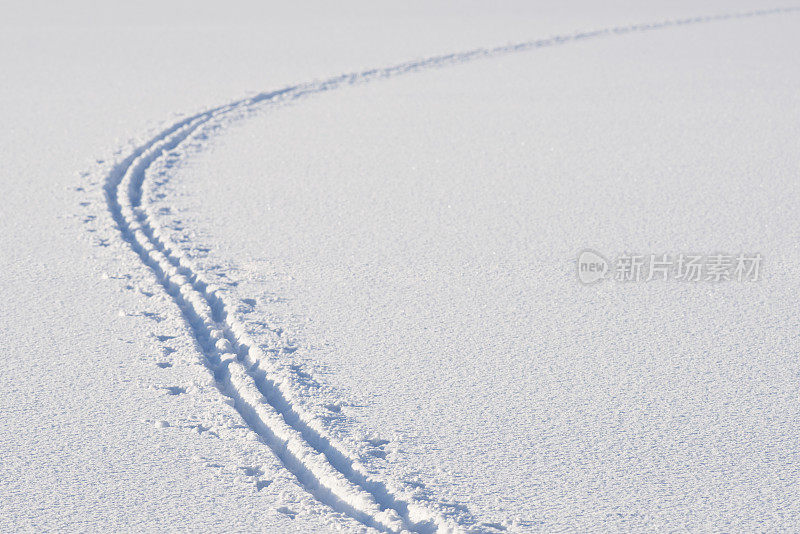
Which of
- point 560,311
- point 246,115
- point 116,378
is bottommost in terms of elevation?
point 116,378

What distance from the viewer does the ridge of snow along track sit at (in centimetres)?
244

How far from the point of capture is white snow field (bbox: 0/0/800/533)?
2.54m

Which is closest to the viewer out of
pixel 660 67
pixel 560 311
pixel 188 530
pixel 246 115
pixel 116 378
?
pixel 188 530

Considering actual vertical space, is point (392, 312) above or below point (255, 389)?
above

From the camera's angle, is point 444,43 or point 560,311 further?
point 444,43

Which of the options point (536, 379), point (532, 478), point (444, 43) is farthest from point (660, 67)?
point (532, 478)

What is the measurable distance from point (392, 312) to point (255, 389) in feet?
2.75

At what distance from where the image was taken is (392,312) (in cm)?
370

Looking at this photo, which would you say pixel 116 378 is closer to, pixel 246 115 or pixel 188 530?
pixel 188 530

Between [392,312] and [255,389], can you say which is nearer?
[255,389]

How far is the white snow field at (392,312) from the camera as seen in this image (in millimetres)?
2535

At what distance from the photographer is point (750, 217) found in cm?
484

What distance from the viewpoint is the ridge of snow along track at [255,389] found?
244cm

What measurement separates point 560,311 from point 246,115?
4065 millimetres
